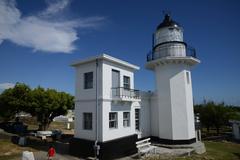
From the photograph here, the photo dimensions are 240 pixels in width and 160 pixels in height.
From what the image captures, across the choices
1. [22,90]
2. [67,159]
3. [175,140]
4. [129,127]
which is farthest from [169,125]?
[22,90]

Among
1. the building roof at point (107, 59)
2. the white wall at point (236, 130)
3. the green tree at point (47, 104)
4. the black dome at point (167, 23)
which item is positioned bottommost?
the white wall at point (236, 130)

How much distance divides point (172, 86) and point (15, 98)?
17.6m

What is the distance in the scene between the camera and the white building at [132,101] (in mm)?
13266

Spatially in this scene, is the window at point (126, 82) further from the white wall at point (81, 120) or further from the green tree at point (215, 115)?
the green tree at point (215, 115)

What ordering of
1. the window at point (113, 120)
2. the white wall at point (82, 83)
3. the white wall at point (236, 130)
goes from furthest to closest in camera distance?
the white wall at point (236, 130), the window at point (113, 120), the white wall at point (82, 83)

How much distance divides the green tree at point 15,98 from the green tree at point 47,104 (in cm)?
101

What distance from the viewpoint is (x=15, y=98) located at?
22344mm

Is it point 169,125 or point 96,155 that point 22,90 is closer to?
point 96,155

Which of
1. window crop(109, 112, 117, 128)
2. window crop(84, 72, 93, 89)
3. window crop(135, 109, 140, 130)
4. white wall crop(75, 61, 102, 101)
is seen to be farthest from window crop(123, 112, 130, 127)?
window crop(84, 72, 93, 89)

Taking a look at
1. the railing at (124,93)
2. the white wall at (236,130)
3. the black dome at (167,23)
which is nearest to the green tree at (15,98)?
the railing at (124,93)

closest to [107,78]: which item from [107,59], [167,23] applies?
[107,59]

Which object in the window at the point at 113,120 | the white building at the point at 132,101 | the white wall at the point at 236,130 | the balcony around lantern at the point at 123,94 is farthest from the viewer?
the white wall at the point at 236,130

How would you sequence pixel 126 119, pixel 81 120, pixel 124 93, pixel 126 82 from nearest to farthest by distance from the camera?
pixel 81 120 < pixel 124 93 < pixel 126 119 < pixel 126 82

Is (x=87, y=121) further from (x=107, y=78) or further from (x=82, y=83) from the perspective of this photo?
(x=107, y=78)
